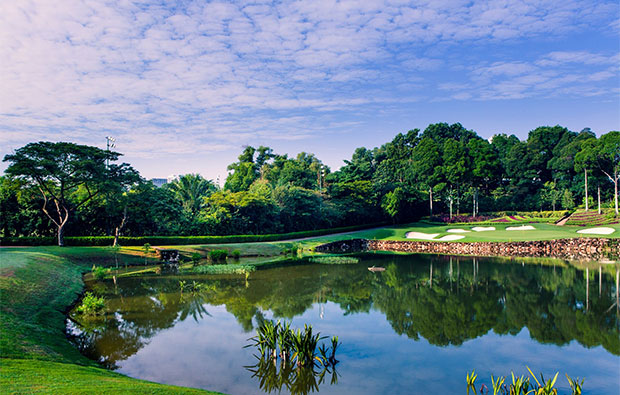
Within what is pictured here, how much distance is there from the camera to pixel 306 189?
46500 mm

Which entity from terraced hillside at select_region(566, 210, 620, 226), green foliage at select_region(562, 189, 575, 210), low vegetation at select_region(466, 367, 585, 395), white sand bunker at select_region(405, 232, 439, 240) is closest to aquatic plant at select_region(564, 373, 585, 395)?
low vegetation at select_region(466, 367, 585, 395)

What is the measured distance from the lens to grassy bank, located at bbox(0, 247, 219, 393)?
672 cm

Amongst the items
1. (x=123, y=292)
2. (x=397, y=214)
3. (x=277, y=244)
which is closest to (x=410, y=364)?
(x=123, y=292)

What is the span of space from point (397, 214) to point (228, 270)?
35.2m

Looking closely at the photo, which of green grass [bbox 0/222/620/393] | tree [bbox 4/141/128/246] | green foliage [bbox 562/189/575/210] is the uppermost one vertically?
tree [bbox 4/141/128/246]

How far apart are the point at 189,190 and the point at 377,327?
3035 centimetres

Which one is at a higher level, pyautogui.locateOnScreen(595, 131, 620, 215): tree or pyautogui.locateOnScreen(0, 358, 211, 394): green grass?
pyautogui.locateOnScreen(595, 131, 620, 215): tree

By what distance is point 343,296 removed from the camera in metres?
17.8

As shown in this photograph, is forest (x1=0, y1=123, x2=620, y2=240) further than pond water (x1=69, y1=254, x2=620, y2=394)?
Yes

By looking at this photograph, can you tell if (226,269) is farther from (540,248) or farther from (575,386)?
(540,248)

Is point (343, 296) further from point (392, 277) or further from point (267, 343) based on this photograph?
point (267, 343)

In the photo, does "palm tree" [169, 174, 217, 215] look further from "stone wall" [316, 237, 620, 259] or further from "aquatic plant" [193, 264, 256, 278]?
"stone wall" [316, 237, 620, 259]

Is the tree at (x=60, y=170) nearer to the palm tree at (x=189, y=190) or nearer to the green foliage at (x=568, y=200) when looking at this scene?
the palm tree at (x=189, y=190)

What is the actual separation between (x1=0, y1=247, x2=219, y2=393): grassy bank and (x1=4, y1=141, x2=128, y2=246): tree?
292 inches
